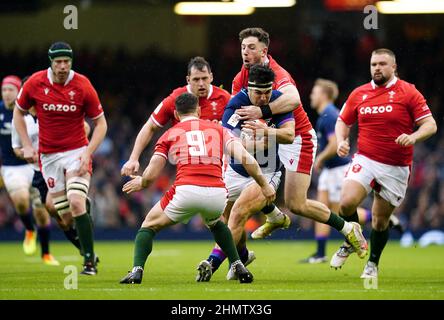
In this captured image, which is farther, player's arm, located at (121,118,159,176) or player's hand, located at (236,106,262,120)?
player's hand, located at (236,106,262,120)

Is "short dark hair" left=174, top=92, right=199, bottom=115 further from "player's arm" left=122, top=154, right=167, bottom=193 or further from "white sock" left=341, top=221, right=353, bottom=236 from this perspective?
"white sock" left=341, top=221, right=353, bottom=236

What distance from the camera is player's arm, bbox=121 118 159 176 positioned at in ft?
31.7

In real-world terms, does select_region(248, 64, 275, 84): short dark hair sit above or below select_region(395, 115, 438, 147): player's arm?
above

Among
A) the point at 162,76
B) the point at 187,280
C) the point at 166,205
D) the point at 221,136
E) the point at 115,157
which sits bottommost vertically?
the point at 187,280

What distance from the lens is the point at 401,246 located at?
64.4 feet

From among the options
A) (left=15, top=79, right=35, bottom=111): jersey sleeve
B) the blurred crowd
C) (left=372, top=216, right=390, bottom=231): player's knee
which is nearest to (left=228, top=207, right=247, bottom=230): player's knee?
(left=372, top=216, right=390, bottom=231): player's knee

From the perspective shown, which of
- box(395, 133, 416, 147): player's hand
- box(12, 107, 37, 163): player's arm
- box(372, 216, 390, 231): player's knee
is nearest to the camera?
box(395, 133, 416, 147): player's hand

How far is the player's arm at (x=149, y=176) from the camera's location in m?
8.98

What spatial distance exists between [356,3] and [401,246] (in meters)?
5.22

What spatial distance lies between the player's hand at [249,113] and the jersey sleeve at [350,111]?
1.33m

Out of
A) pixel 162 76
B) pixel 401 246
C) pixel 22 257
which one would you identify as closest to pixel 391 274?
pixel 22 257

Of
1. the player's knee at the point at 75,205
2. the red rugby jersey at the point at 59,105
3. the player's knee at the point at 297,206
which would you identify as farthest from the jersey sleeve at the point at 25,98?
the player's knee at the point at 297,206

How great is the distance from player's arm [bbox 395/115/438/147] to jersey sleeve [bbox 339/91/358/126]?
2.58 feet

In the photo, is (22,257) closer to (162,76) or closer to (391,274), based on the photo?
(391,274)
